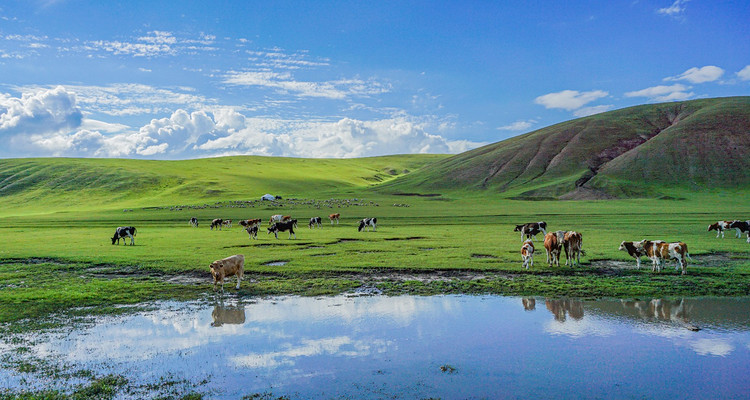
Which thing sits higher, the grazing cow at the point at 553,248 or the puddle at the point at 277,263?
the grazing cow at the point at 553,248

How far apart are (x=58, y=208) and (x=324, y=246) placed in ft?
396

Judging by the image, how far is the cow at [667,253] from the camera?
21984 mm

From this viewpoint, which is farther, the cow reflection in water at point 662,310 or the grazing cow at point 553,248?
the grazing cow at point 553,248

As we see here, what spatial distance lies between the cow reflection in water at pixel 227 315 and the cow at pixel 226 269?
2.70 meters

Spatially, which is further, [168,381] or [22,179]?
[22,179]

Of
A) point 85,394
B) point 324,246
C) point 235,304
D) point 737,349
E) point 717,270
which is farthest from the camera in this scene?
point 324,246

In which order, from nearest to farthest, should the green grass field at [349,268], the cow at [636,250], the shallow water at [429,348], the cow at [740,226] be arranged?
the shallow water at [429,348]
the green grass field at [349,268]
the cow at [636,250]
the cow at [740,226]

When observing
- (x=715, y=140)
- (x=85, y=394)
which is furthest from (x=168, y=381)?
(x=715, y=140)

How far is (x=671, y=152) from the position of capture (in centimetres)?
14288

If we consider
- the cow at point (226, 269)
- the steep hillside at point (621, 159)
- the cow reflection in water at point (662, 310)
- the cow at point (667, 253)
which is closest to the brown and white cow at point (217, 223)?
the cow at point (226, 269)

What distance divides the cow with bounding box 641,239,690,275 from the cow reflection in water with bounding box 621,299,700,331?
5516 mm

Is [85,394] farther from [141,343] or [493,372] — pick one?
[493,372]

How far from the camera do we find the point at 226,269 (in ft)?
69.5

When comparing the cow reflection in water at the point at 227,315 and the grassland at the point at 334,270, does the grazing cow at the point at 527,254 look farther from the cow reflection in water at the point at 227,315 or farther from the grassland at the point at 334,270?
the cow reflection in water at the point at 227,315
